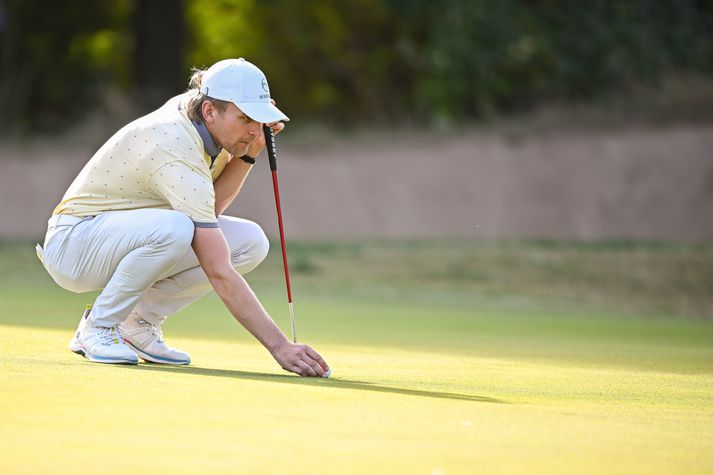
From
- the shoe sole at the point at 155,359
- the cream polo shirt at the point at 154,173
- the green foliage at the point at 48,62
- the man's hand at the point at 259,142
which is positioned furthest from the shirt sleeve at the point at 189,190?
the green foliage at the point at 48,62

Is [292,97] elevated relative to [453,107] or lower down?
elevated

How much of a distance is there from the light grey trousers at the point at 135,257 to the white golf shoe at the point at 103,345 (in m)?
0.04

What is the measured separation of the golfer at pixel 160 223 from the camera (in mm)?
4949

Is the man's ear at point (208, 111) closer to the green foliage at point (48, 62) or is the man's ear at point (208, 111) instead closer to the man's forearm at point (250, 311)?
the man's forearm at point (250, 311)

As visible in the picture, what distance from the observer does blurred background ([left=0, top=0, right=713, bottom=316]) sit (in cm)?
1720

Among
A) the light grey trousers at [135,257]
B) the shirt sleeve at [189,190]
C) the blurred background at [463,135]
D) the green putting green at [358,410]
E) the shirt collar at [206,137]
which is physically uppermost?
the blurred background at [463,135]

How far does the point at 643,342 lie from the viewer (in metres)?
8.99

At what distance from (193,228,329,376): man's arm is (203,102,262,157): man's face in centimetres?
45

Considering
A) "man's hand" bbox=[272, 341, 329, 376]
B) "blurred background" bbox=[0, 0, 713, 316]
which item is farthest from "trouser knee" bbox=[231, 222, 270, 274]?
"blurred background" bbox=[0, 0, 713, 316]

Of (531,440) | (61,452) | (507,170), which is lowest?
(61,452)

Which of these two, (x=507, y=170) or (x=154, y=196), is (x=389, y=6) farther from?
(x=154, y=196)

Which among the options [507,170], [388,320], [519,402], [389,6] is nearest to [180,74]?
[389,6]

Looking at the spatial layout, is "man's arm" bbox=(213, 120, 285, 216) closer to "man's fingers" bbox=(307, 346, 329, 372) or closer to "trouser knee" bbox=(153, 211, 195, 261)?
"trouser knee" bbox=(153, 211, 195, 261)

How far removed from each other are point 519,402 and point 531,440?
2.90ft
